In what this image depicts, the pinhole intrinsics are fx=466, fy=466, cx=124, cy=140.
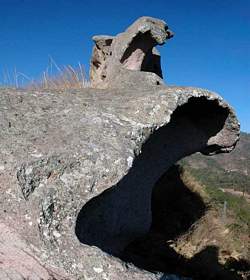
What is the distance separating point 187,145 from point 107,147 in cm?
256

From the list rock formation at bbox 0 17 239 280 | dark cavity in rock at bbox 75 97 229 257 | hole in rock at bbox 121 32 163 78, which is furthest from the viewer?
hole in rock at bbox 121 32 163 78

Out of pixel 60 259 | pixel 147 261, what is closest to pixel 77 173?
pixel 60 259

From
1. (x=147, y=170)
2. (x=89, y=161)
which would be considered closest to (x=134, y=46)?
(x=147, y=170)

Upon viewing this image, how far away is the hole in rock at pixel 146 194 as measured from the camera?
5.32 metres

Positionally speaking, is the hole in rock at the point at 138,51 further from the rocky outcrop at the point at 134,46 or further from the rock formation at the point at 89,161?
the rock formation at the point at 89,161

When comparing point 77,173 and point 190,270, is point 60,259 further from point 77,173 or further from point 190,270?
point 190,270

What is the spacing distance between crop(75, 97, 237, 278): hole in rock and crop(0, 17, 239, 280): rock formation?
0.05ft

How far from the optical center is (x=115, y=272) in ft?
12.3

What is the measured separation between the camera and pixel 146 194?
625cm

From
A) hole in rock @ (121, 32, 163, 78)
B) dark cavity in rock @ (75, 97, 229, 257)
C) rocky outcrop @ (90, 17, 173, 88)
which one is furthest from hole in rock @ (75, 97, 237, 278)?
hole in rock @ (121, 32, 163, 78)

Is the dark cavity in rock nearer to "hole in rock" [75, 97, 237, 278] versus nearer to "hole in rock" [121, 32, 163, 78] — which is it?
"hole in rock" [75, 97, 237, 278]

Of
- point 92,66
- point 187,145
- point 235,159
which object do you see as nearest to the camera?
point 187,145

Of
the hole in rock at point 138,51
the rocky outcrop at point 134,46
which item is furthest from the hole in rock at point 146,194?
the hole in rock at point 138,51

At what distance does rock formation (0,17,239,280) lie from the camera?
12.0 feet
